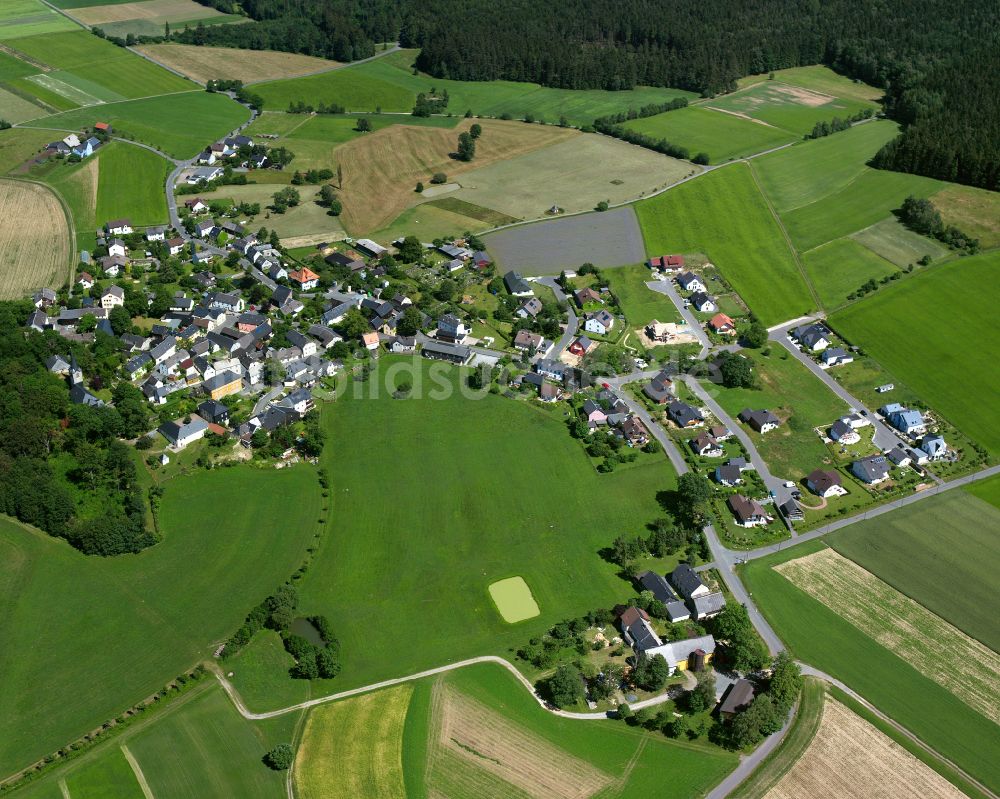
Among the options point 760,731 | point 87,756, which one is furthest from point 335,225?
point 760,731

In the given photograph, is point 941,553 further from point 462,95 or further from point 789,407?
point 462,95

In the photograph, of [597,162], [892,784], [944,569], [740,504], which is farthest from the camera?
[597,162]

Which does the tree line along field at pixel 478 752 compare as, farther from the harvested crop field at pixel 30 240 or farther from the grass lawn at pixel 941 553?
the harvested crop field at pixel 30 240

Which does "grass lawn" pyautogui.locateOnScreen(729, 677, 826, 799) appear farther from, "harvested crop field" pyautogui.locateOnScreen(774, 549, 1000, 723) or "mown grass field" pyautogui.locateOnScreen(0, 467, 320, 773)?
"mown grass field" pyautogui.locateOnScreen(0, 467, 320, 773)

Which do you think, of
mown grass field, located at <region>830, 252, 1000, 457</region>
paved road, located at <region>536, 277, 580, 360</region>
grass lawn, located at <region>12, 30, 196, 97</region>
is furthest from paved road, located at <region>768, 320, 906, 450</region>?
grass lawn, located at <region>12, 30, 196, 97</region>

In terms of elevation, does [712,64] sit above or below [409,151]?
above

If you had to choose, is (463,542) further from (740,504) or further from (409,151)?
(409,151)
